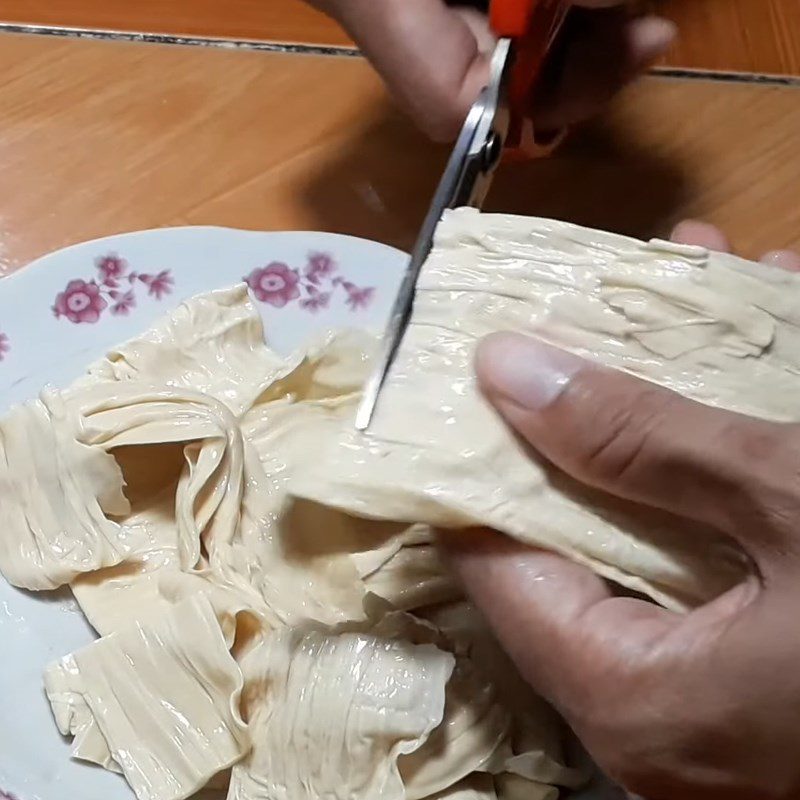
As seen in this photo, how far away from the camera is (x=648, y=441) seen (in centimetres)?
58

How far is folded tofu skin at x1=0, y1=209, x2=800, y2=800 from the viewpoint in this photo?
668 millimetres

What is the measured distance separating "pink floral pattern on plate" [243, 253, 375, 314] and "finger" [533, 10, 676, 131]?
0.25 metres

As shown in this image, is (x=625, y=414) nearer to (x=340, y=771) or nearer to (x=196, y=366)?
(x=340, y=771)

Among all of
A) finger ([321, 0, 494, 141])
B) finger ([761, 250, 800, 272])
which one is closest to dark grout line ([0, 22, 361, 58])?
finger ([321, 0, 494, 141])

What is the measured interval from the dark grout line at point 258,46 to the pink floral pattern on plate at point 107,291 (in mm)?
327

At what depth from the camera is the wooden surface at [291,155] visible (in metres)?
1.10

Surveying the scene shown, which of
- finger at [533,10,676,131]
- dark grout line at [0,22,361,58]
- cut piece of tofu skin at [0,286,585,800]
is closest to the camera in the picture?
cut piece of tofu skin at [0,286,585,800]

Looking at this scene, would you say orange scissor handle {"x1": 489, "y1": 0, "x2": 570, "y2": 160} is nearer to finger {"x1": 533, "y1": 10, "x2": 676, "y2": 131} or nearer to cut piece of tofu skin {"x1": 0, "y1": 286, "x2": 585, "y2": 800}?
finger {"x1": 533, "y1": 10, "x2": 676, "y2": 131}

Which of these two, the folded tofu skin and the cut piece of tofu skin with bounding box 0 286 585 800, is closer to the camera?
the folded tofu skin

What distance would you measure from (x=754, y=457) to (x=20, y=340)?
2.25 feet

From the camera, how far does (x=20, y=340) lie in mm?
963

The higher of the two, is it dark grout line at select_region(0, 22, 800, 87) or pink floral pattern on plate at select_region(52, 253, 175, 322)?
dark grout line at select_region(0, 22, 800, 87)

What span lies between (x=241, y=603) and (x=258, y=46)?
689mm

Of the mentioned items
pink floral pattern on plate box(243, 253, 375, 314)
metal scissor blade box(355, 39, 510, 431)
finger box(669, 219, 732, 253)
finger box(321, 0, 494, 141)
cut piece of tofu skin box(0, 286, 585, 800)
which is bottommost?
cut piece of tofu skin box(0, 286, 585, 800)
